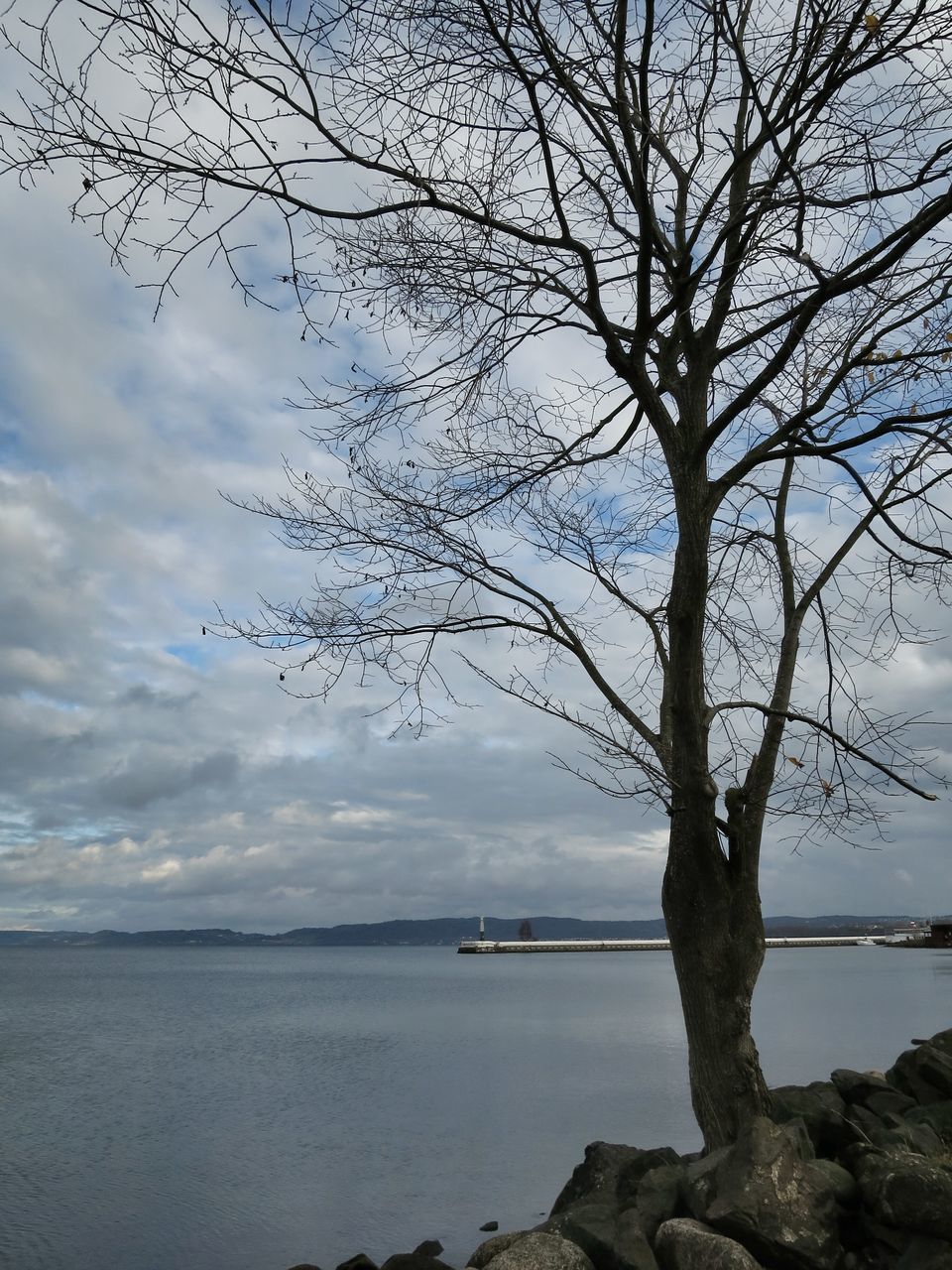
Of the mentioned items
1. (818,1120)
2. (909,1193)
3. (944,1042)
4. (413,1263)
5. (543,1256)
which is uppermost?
(944,1042)

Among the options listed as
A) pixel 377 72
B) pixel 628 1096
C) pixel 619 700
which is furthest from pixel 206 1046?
pixel 377 72

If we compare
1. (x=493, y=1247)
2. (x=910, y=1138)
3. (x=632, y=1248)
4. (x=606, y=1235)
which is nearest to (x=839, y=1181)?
(x=910, y=1138)

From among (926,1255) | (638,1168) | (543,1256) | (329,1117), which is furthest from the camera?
(329,1117)

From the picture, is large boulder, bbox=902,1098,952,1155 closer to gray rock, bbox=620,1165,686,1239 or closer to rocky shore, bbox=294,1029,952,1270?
rocky shore, bbox=294,1029,952,1270

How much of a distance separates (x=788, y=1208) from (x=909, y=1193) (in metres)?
0.67

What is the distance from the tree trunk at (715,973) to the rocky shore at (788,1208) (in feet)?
1.01

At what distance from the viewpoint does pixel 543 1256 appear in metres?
6.86

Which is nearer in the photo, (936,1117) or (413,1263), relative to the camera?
(936,1117)

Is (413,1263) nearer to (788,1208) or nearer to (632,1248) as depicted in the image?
(632,1248)

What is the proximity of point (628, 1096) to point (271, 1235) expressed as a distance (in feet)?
36.9

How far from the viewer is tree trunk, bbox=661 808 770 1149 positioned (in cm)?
695

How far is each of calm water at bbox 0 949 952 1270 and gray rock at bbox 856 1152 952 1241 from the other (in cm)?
696

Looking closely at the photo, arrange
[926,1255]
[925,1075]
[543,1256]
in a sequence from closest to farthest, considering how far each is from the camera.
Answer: [926,1255], [543,1256], [925,1075]

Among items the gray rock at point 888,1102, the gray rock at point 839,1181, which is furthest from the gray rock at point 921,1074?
the gray rock at point 839,1181
